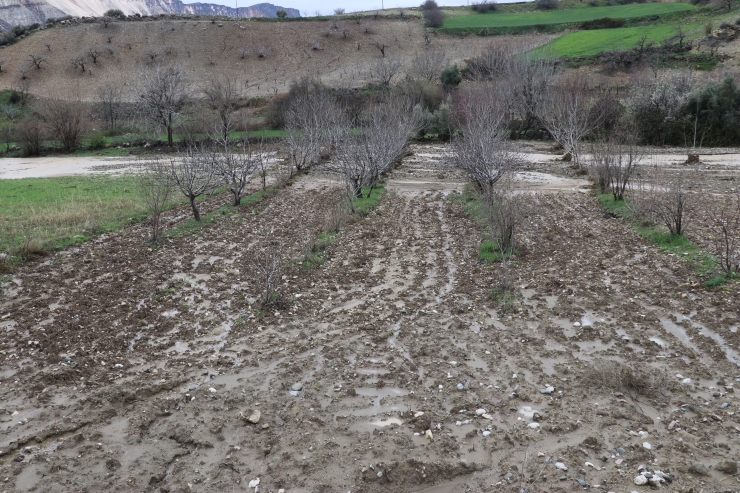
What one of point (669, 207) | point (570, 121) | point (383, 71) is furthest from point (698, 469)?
point (383, 71)

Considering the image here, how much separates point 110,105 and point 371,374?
49.4 meters

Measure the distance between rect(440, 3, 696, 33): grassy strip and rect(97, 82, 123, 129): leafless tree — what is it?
4252 cm

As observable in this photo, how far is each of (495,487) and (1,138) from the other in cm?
5109

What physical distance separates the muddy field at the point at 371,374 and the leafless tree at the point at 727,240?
79cm

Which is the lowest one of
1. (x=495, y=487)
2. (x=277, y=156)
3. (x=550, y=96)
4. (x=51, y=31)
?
(x=495, y=487)

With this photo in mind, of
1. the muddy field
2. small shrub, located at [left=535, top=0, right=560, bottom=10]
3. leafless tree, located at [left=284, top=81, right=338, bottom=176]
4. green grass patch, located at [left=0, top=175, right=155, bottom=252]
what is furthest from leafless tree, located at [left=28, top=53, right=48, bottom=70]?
small shrub, located at [left=535, top=0, right=560, bottom=10]

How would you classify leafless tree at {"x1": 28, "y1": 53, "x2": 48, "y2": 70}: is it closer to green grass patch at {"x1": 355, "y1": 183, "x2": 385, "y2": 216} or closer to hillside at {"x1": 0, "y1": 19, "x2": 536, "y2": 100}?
hillside at {"x1": 0, "y1": 19, "x2": 536, "y2": 100}

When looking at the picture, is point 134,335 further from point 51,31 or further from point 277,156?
point 51,31

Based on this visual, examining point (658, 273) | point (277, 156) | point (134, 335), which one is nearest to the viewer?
point (134, 335)

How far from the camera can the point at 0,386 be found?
23.7 feet

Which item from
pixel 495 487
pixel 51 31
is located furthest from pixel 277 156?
pixel 51 31

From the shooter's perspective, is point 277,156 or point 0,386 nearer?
point 0,386

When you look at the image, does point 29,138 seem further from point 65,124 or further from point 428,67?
point 428,67

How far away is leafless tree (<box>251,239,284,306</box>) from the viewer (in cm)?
1002
